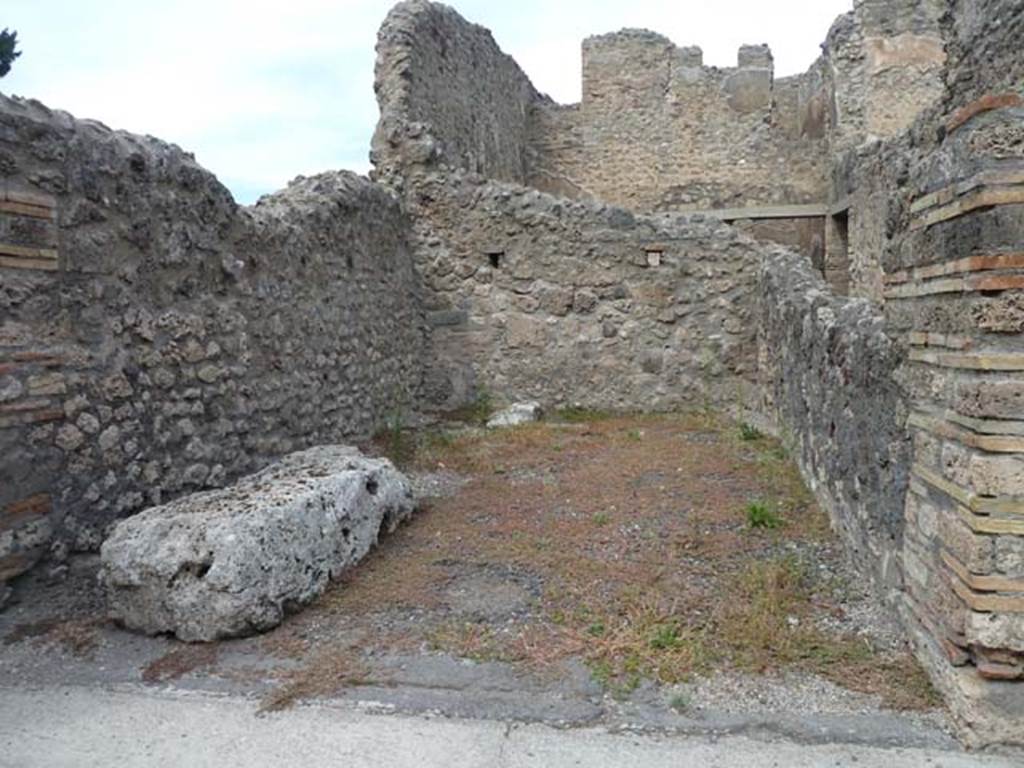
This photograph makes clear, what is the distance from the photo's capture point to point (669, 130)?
14.6 m

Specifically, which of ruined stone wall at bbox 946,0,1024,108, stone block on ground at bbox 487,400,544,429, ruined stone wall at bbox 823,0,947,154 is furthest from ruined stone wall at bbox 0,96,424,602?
ruined stone wall at bbox 823,0,947,154

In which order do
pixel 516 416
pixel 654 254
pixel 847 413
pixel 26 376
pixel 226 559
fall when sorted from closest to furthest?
pixel 226 559, pixel 26 376, pixel 847 413, pixel 516 416, pixel 654 254

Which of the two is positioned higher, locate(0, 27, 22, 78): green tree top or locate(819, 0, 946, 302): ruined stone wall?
locate(0, 27, 22, 78): green tree top

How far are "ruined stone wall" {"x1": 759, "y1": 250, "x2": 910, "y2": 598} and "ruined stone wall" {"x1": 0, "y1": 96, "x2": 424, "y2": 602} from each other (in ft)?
11.3

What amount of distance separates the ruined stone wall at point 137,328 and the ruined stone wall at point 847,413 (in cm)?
346

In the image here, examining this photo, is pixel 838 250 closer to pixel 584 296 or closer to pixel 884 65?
pixel 884 65

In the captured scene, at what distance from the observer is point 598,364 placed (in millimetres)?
8812

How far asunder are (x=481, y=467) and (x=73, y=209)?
3320 mm

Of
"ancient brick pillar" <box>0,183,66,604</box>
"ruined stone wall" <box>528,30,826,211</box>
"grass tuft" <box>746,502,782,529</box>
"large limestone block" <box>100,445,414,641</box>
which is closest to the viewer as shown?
"large limestone block" <box>100,445,414,641</box>

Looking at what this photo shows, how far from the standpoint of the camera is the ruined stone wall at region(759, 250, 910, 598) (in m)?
3.44

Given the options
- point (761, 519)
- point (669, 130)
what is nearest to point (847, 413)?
point (761, 519)

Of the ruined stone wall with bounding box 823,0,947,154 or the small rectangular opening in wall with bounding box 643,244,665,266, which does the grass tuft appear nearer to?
the small rectangular opening in wall with bounding box 643,244,665,266

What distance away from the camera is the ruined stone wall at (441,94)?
872cm

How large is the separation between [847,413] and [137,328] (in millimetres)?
3631
